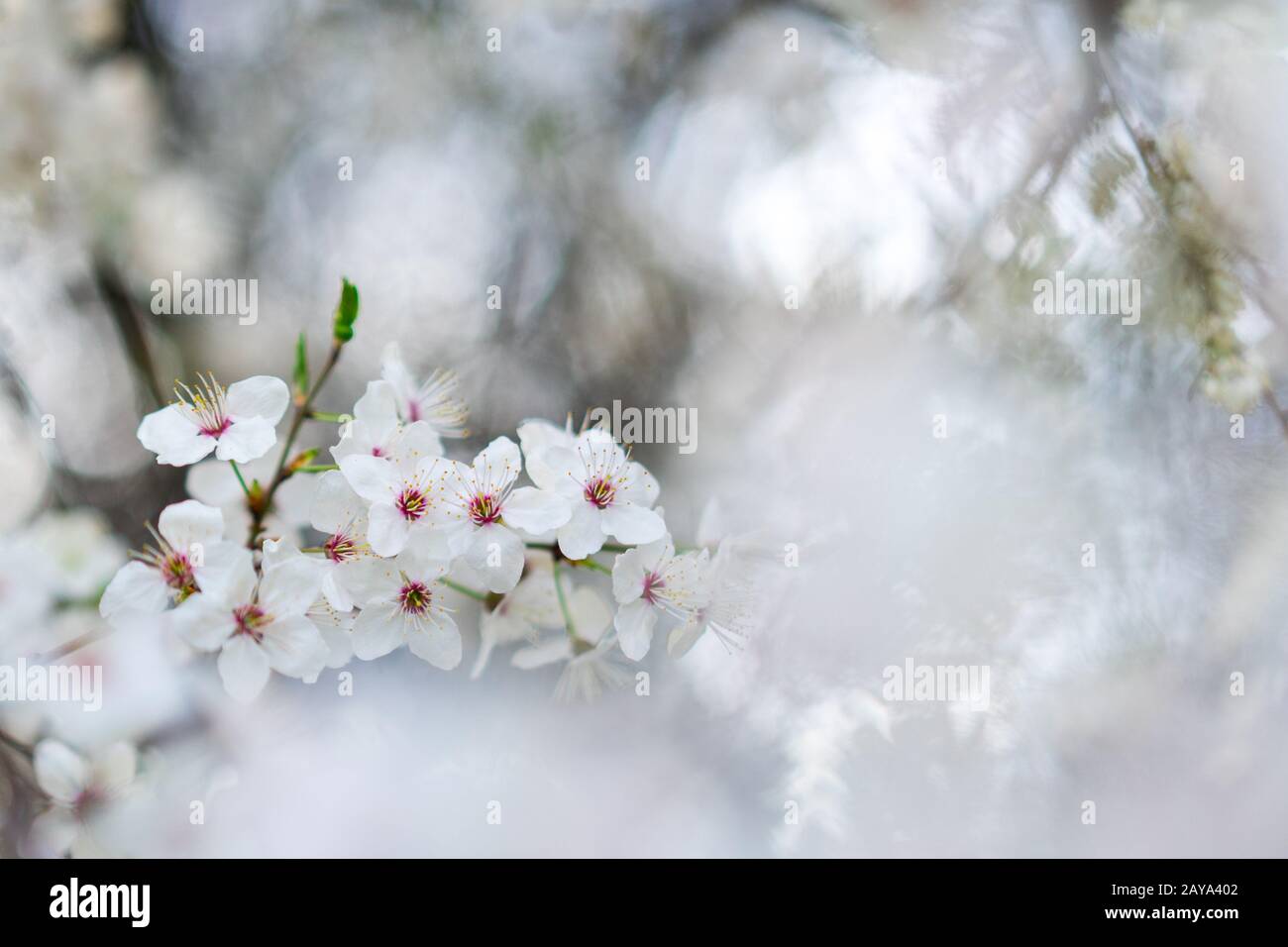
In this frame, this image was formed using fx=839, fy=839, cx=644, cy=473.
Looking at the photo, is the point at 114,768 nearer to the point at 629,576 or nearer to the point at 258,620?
the point at 258,620

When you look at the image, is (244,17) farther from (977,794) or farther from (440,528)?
(977,794)
